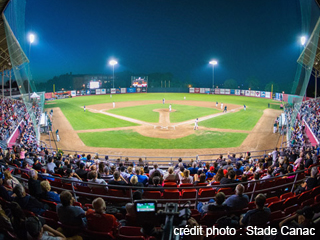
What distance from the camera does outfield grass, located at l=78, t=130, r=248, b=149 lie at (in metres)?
22.7

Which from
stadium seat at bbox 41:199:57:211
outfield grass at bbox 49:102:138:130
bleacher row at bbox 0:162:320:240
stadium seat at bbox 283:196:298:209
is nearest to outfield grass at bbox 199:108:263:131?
outfield grass at bbox 49:102:138:130

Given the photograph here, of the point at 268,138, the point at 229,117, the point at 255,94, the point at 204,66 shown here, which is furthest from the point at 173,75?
the point at 268,138

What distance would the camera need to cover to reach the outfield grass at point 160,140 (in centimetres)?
2269

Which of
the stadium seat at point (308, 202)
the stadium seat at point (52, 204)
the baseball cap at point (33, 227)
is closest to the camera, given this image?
the baseball cap at point (33, 227)

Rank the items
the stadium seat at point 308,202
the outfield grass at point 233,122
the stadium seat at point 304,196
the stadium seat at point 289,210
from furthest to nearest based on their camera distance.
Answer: the outfield grass at point 233,122, the stadium seat at point 304,196, the stadium seat at point 308,202, the stadium seat at point 289,210

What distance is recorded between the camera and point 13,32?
16.2 m

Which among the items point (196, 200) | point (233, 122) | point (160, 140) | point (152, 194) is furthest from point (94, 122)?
point (196, 200)

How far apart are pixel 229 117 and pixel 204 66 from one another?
141 m

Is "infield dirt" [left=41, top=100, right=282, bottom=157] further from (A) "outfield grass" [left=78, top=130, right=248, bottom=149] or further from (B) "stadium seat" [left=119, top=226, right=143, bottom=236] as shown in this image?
(B) "stadium seat" [left=119, top=226, right=143, bottom=236]

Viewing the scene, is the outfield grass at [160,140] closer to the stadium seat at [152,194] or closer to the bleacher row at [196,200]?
the bleacher row at [196,200]

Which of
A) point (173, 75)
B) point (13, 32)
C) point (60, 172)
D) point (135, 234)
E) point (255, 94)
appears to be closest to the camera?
point (135, 234)

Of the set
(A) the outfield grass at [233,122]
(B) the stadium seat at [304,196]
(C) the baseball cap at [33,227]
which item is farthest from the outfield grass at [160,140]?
(C) the baseball cap at [33,227]

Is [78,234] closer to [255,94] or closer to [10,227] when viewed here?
[10,227]

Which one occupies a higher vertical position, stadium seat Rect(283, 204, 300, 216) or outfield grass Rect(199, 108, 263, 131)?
outfield grass Rect(199, 108, 263, 131)
